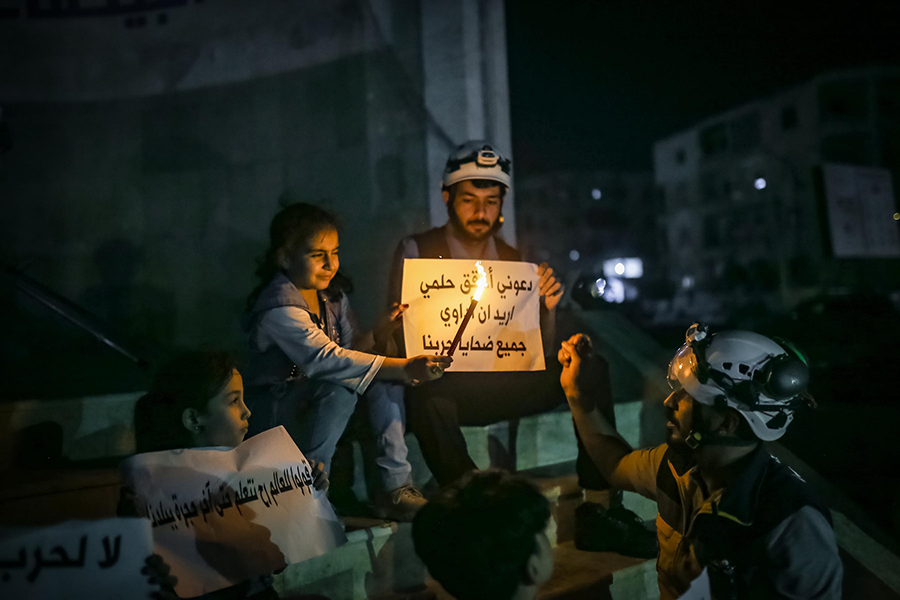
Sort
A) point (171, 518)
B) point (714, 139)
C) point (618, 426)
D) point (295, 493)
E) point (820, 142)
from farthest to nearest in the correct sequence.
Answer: point (714, 139) < point (820, 142) < point (618, 426) < point (295, 493) < point (171, 518)

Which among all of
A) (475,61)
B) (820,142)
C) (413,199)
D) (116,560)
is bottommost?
(116,560)

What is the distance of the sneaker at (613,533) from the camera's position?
2906 millimetres

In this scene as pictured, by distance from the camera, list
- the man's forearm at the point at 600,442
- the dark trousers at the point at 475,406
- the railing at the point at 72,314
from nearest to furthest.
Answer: the man's forearm at the point at 600,442 → the dark trousers at the point at 475,406 → the railing at the point at 72,314

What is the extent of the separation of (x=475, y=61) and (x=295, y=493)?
4572 millimetres

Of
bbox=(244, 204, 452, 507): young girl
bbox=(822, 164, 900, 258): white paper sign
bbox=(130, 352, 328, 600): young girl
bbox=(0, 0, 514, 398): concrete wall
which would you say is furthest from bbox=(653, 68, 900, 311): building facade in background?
bbox=(130, 352, 328, 600): young girl

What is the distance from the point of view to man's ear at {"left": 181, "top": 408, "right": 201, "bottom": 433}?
1947mm

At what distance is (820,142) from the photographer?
3769 cm

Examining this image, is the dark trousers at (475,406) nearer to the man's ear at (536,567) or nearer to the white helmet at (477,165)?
the white helmet at (477,165)

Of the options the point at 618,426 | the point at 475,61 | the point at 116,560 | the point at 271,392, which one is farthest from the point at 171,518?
the point at 475,61

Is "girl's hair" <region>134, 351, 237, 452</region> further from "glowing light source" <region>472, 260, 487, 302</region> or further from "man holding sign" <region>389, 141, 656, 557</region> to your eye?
"glowing light source" <region>472, 260, 487, 302</region>

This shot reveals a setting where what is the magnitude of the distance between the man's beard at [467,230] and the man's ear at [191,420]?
1.85 metres

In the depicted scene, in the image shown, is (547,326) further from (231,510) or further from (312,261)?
(231,510)

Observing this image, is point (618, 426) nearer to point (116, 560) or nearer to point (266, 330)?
point (266, 330)

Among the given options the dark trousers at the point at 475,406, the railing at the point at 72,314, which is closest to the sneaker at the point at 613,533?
the dark trousers at the point at 475,406
